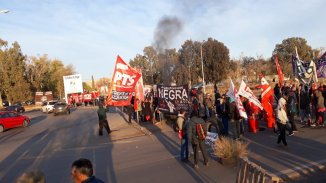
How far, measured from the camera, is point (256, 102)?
1507 centimetres

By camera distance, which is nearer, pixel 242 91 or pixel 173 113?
pixel 242 91

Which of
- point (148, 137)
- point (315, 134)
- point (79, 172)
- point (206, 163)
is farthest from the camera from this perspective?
point (148, 137)

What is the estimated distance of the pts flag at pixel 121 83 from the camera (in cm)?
1886

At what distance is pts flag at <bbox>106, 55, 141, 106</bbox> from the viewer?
18859 mm

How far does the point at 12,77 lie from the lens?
241 ft

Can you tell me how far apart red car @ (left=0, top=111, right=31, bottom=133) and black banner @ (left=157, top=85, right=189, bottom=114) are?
12.5 meters

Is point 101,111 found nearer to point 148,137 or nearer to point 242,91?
point 148,137

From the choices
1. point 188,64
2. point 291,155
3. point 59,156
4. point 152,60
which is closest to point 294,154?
point 291,155

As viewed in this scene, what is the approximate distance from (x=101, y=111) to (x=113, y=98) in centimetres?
81

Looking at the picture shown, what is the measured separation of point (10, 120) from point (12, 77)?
160 ft

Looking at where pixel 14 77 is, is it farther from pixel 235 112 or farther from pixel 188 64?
pixel 235 112

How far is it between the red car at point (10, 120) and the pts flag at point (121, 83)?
37.1 ft

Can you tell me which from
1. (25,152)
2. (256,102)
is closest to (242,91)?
(256,102)

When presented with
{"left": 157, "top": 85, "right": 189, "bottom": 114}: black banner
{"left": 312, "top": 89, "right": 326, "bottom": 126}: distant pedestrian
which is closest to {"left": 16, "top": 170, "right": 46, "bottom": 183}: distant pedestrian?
{"left": 157, "top": 85, "right": 189, "bottom": 114}: black banner
